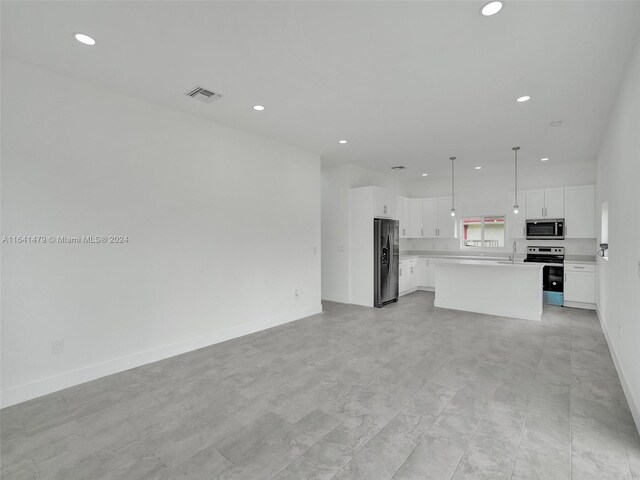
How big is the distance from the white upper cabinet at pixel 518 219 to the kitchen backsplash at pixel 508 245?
0.31m

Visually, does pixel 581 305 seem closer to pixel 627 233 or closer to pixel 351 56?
pixel 627 233

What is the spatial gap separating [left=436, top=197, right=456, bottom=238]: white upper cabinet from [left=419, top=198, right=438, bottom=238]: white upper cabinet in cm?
10

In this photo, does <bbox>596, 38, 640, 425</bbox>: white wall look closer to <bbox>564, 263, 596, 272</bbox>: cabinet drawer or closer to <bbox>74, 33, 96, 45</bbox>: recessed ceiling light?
<bbox>564, 263, 596, 272</bbox>: cabinet drawer

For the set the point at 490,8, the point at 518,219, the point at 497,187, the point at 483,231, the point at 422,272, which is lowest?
the point at 422,272

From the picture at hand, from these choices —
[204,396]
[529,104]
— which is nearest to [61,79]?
[204,396]

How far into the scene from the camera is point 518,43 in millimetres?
2420

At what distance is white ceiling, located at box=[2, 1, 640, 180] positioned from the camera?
211cm

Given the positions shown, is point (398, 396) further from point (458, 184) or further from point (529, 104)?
point (458, 184)

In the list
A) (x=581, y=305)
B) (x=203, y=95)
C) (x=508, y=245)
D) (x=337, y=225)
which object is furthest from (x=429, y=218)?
(x=203, y=95)

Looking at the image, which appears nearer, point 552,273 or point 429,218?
point 552,273

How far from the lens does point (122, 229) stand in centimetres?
328

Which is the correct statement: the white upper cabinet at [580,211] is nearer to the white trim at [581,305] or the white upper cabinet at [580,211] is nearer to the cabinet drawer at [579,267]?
the cabinet drawer at [579,267]

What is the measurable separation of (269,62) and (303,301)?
3.71 metres

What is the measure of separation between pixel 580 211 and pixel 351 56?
5.92m
